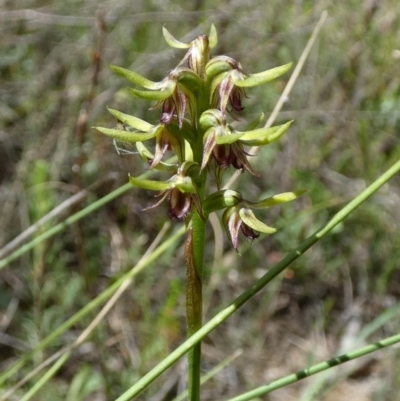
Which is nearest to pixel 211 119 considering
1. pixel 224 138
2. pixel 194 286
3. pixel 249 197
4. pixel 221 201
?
pixel 224 138

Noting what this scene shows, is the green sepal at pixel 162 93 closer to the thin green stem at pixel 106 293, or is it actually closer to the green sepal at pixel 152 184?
the green sepal at pixel 152 184

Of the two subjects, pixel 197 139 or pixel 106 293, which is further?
pixel 106 293

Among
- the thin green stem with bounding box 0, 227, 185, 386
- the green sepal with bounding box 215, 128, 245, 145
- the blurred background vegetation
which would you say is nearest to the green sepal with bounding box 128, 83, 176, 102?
the green sepal with bounding box 215, 128, 245, 145

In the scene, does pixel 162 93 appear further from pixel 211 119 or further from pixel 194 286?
pixel 194 286

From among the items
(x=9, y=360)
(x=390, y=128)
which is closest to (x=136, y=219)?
(x=9, y=360)

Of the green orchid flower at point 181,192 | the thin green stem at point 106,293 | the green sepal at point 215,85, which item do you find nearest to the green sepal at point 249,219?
the green orchid flower at point 181,192

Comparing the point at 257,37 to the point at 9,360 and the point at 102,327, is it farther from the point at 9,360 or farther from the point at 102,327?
the point at 9,360

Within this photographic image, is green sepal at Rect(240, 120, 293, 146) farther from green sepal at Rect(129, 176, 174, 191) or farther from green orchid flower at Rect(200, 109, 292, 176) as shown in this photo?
green sepal at Rect(129, 176, 174, 191)
